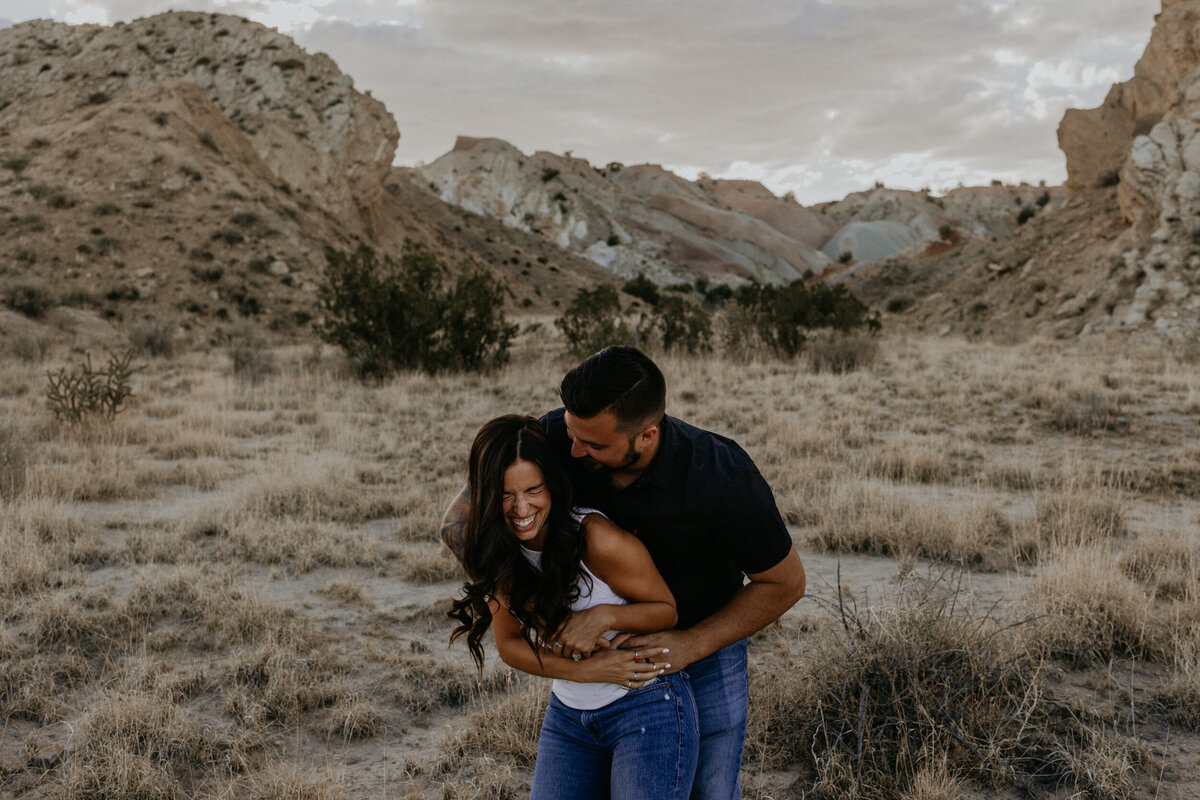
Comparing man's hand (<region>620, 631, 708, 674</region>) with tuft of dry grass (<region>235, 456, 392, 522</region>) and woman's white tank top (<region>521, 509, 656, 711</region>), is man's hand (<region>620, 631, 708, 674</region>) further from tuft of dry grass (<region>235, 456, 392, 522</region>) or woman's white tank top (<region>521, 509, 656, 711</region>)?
tuft of dry grass (<region>235, 456, 392, 522</region>)

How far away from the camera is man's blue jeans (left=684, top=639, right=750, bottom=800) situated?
211 cm

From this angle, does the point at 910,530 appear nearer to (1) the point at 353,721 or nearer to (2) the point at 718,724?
(2) the point at 718,724

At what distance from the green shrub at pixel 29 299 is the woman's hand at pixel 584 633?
18.1 metres

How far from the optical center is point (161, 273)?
2022 cm

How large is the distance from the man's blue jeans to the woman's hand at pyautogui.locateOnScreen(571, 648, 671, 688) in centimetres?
24

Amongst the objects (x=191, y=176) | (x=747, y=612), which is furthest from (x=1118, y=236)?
(x=191, y=176)

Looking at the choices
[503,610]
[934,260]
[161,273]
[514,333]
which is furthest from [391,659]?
[934,260]

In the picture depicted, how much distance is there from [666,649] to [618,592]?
19 centimetres

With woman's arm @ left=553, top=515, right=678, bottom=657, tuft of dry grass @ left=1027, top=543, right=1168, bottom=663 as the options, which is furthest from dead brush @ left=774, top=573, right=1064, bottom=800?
woman's arm @ left=553, top=515, right=678, bottom=657

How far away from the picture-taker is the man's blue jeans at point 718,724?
6.93 feet

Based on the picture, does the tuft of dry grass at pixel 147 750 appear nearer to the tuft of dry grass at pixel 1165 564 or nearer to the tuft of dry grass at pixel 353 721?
the tuft of dry grass at pixel 353 721

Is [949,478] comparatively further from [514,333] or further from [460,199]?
[460,199]

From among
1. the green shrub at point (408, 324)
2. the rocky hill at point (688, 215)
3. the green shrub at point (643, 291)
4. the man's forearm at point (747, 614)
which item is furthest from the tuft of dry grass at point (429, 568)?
the rocky hill at point (688, 215)

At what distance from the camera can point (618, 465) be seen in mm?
2012
